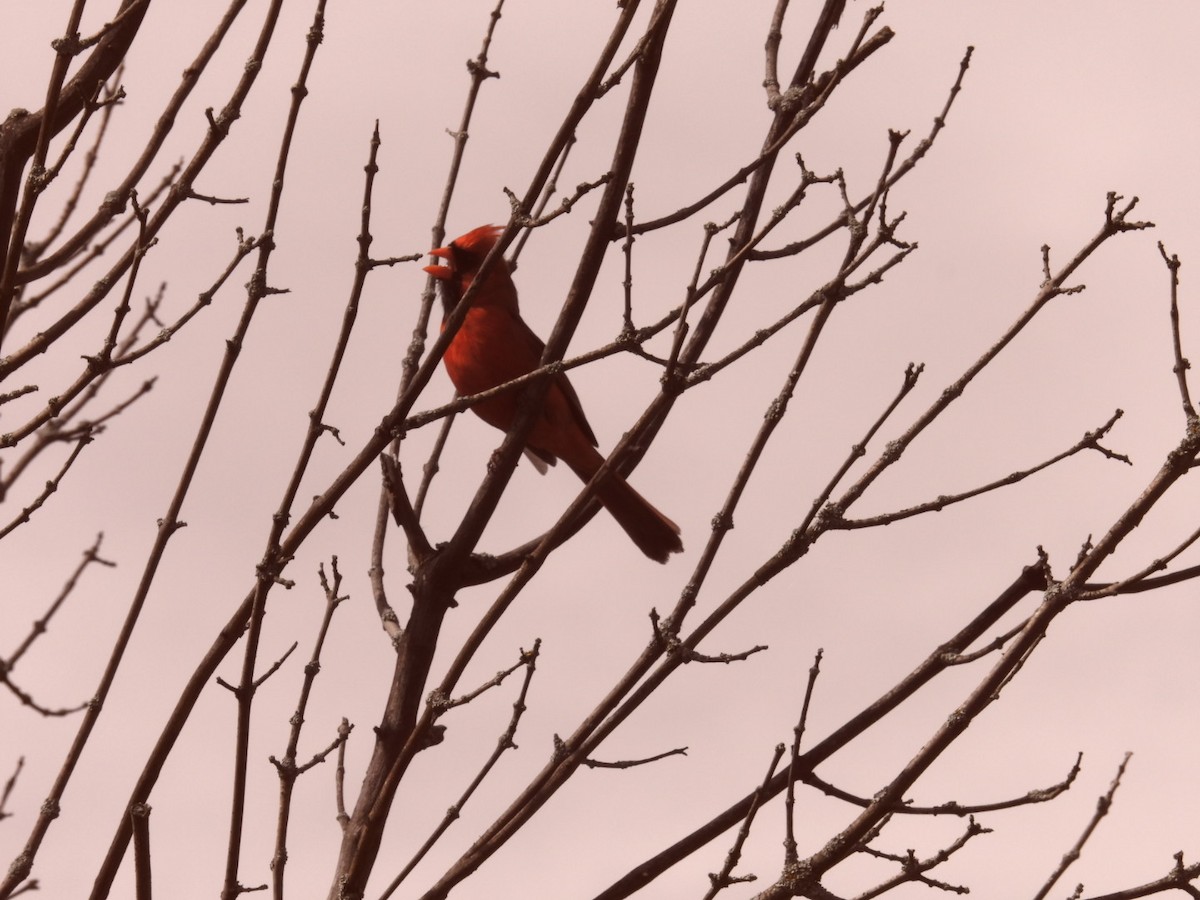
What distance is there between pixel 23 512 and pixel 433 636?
0.92 metres

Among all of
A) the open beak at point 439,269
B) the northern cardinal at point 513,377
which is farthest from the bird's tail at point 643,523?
the open beak at point 439,269

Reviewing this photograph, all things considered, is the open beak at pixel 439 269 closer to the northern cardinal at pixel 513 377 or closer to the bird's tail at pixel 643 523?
the northern cardinal at pixel 513 377

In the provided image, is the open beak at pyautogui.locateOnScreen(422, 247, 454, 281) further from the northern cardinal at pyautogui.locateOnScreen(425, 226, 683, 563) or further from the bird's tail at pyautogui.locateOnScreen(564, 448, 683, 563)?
the bird's tail at pyautogui.locateOnScreen(564, 448, 683, 563)

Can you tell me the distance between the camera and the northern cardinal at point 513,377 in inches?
232

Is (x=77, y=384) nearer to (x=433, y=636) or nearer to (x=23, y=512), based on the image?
(x=23, y=512)

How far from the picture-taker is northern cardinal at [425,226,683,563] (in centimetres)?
589

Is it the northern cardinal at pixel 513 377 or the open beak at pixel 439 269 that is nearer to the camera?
the open beak at pixel 439 269

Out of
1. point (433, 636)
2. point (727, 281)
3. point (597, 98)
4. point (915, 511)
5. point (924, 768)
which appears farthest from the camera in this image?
point (433, 636)

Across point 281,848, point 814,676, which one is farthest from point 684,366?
point 281,848

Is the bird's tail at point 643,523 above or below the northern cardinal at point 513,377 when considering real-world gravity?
below

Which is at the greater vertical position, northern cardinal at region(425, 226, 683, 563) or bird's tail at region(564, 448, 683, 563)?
northern cardinal at region(425, 226, 683, 563)

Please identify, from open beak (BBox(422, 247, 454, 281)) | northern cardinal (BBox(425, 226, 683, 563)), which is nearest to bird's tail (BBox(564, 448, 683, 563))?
northern cardinal (BBox(425, 226, 683, 563))

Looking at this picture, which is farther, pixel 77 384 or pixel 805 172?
pixel 805 172

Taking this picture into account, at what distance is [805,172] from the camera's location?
321 centimetres
